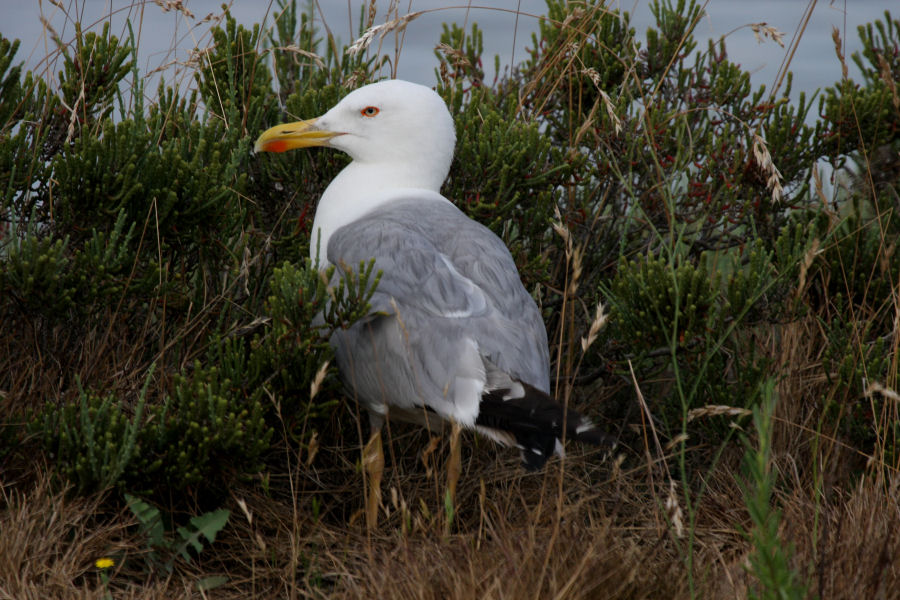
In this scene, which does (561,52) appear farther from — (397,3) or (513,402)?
(513,402)

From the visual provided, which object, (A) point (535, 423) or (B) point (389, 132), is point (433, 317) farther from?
(B) point (389, 132)

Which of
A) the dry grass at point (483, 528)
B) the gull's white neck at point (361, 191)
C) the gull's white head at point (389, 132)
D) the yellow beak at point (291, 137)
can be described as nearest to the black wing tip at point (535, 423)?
the dry grass at point (483, 528)

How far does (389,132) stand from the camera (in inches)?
151

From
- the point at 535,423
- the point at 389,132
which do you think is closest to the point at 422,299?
the point at 535,423

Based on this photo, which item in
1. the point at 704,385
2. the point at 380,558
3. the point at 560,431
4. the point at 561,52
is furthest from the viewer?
the point at 561,52

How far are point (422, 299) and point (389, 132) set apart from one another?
105 cm

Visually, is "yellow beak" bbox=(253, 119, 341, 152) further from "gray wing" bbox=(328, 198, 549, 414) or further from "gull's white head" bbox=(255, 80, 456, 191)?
"gray wing" bbox=(328, 198, 549, 414)

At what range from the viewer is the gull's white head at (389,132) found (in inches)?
150

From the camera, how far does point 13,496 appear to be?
121 inches

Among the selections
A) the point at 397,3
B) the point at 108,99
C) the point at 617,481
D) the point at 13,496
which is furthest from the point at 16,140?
the point at 617,481

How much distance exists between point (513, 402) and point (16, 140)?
6.81 feet

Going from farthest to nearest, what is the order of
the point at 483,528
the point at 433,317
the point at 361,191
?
the point at 361,191 → the point at 483,528 → the point at 433,317

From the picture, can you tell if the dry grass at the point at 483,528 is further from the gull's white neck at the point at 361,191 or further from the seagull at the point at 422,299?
the gull's white neck at the point at 361,191

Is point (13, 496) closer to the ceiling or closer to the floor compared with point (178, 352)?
closer to the floor
